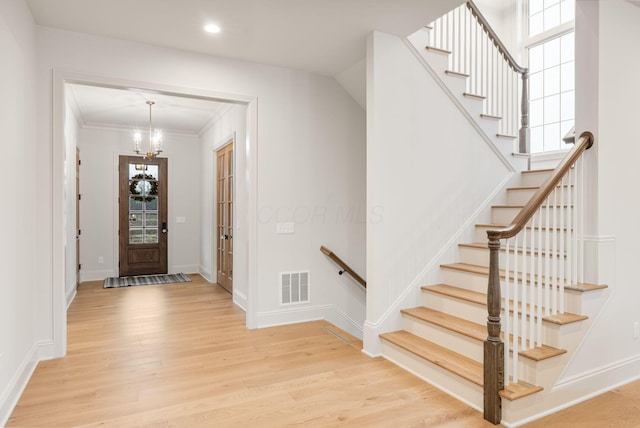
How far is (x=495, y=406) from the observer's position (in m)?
2.33

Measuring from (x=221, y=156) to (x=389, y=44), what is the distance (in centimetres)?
354

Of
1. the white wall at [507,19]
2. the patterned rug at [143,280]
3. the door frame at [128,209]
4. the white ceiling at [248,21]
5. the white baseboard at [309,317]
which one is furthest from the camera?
the door frame at [128,209]

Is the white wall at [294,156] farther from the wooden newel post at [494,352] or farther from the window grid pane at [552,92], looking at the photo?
the window grid pane at [552,92]

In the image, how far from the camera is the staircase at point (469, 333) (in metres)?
2.45

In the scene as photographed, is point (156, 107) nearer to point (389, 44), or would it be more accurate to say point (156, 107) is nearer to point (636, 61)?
point (389, 44)

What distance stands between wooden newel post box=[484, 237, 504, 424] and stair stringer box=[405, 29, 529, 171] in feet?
6.57

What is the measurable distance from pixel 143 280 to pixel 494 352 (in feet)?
20.1

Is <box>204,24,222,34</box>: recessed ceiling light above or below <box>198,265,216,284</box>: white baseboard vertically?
above

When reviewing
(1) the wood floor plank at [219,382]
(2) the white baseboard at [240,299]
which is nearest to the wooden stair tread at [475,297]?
(1) the wood floor plank at [219,382]

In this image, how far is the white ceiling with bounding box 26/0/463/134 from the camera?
293 cm

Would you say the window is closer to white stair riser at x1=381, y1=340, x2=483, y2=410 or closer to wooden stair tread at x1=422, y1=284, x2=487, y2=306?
wooden stair tread at x1=422, y1=284, x2=487, y2=306

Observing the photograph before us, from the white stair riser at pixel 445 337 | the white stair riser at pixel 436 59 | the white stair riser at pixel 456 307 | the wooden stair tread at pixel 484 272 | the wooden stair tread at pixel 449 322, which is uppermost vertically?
the white stair riser at pixel 436 59

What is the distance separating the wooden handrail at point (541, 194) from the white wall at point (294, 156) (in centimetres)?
231

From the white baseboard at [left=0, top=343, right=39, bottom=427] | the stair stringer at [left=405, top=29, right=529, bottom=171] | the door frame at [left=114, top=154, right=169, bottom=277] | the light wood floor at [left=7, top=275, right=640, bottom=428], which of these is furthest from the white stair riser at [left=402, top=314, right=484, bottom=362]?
the door frame at [left=114, top=154, right=169, bottom=277]
